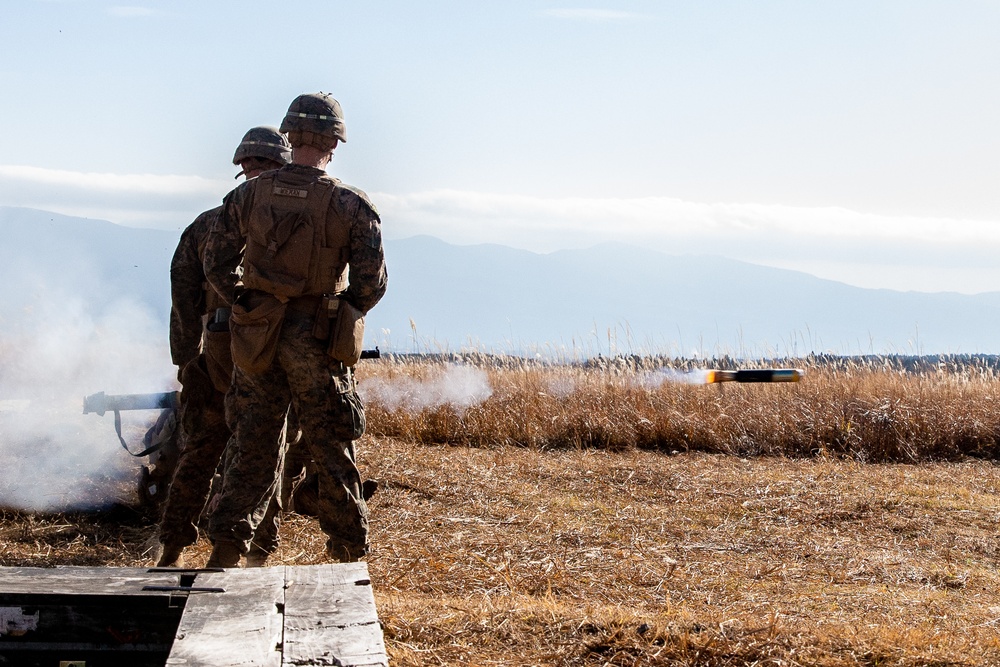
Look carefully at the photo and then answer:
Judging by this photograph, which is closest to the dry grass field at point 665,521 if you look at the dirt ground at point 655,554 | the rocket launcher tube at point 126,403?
the dirt ground at point 655,554

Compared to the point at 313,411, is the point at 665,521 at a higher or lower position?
lower

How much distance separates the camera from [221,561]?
5.24 meters

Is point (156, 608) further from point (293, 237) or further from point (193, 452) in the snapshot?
point (193, 452)

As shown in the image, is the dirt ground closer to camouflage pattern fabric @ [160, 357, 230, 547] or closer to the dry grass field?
the dry grass field

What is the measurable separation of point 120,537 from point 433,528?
2.05 m

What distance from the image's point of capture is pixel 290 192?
17.1 ft

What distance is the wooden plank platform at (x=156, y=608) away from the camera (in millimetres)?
2982

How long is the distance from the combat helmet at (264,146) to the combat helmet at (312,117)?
32.7 inches

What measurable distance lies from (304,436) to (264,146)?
1885 millimetres

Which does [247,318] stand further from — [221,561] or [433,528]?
[433,528]

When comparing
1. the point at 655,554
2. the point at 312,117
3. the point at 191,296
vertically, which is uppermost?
the point at 312,117

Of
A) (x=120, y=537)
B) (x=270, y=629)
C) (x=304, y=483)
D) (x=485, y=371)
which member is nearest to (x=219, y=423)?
(x=304, y=483)

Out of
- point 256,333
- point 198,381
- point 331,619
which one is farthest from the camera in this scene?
point 198,381

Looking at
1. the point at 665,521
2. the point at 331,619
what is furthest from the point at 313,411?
the point at 665,521
